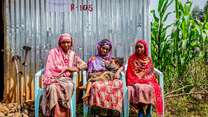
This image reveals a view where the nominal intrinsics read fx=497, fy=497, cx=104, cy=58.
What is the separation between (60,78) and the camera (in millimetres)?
7777

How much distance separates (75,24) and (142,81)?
1718mm

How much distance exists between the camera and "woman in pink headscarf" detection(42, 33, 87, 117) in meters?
7.46

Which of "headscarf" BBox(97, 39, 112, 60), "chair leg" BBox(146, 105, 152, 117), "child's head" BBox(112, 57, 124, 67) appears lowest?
"chair leg" BBox(146, 105, 152, 117)

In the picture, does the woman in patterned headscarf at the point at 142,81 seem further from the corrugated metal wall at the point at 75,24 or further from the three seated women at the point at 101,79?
the corrugated metal wall at the point at 75,24

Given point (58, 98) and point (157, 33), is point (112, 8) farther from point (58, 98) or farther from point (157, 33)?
point (58, 98)

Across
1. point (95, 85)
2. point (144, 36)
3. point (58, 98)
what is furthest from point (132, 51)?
point (58, 98)

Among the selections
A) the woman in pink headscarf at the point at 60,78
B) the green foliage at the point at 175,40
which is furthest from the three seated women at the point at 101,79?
the green foliage at the point at 175,40

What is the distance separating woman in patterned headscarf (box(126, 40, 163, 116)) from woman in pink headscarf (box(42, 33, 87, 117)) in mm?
799

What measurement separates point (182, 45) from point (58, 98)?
3.76 meters

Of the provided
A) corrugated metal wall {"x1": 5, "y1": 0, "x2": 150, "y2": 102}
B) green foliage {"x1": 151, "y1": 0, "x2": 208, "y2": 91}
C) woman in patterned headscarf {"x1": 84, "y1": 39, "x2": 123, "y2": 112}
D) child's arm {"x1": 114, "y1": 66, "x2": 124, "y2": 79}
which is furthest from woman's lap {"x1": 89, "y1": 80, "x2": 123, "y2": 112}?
green foliage {"x1": 151, "y1": 0, "x2": 208, "y2": 91}

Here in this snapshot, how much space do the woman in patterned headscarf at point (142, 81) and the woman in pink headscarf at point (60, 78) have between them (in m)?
0.80

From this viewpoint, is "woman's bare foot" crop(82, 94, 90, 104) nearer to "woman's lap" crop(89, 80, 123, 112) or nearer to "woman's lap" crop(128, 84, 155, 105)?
"woman's lap" crop(89, 80, 123, 112)

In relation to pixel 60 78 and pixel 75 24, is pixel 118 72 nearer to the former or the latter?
pixel 60 78

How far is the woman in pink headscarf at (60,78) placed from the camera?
24.5ft
